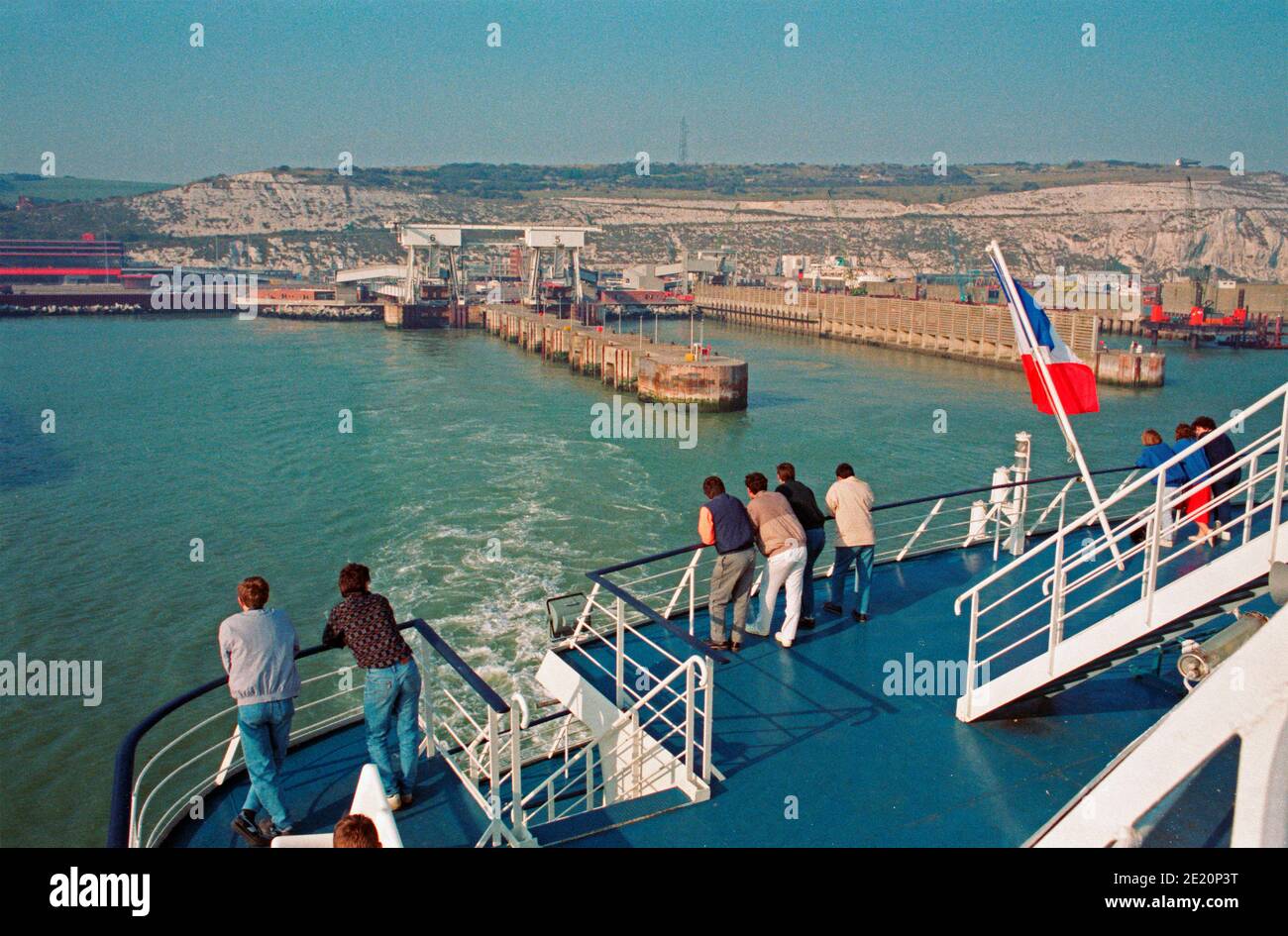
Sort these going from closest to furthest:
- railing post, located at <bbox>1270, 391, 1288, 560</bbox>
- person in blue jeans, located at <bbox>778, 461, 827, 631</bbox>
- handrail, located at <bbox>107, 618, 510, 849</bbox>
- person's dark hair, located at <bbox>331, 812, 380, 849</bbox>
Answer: person's dark hair, located at <bbox>331, 812, 380, 849</bbox>, handrail, located at <bbox>107, 618, 510, 849</bbox>, railing post, located at <bbox>1270, 391, 1288, 560</bbox>, person in blue jeans, located at <bbox>778, 461, 827, 631</bbox>

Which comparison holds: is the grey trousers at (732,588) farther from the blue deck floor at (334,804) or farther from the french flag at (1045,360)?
the french flag at (1045,360)

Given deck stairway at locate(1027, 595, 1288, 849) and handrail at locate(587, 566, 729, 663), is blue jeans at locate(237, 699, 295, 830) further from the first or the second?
deck stairway at locate(1027, 595, 1288, 849)

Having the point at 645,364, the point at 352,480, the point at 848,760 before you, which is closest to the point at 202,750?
the point at 848,760

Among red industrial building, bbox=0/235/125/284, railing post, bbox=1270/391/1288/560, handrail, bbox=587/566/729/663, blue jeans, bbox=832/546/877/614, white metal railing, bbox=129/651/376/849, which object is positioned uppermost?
red industrial building, bbox=0/235/125/284

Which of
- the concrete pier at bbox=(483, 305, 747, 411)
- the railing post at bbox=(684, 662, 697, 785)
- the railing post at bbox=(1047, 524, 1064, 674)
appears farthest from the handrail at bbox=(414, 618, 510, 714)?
the concrete pier at bbox=(483, 305, 747, 411)

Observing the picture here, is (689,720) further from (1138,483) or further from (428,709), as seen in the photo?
(1138,483)

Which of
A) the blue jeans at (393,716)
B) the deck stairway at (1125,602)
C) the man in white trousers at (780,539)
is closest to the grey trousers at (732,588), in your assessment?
the man in white trousers at (780,539)
